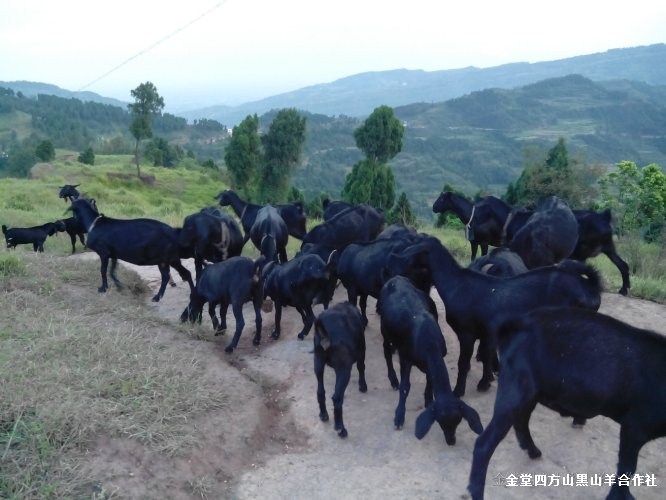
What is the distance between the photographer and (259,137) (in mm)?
39219

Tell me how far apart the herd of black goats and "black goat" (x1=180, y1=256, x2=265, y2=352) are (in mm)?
18

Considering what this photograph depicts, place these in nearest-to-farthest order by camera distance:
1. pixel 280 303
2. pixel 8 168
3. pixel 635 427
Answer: pixel 635 427
pixel 280 303
pixel 8 168

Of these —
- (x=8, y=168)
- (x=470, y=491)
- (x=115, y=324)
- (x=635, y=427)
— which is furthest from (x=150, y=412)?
(x=8, y=168)

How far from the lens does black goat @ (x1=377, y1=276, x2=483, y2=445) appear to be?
19.2 ft

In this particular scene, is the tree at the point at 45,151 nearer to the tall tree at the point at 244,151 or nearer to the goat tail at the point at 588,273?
the tall tree at the point at 244,151

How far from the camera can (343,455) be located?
6.15 m

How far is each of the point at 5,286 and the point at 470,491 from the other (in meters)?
7.45

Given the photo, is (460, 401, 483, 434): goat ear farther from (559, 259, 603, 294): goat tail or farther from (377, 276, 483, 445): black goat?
(559, 259, 603, 294): goat tail

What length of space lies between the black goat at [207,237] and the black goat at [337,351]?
186 inches

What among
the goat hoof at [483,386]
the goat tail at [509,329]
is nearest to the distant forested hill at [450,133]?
the goat hoof at [483,386]

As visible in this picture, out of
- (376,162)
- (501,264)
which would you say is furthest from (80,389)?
(376,162)

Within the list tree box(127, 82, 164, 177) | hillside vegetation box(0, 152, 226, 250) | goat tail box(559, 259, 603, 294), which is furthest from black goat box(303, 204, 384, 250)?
tree box(127, 82, 164, 177)

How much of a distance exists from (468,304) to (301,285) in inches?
103

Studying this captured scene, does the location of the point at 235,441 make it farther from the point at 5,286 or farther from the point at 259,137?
the point at 259,137
